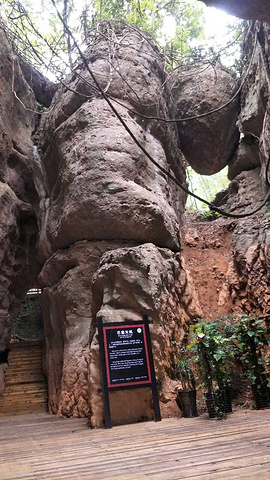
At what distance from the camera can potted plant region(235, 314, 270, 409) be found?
15.9 feet

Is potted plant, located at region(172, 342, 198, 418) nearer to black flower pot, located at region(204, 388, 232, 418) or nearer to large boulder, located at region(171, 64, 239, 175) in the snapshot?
black flower pot, located at region(204, 388, 232, 418)

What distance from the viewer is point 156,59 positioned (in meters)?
8.93

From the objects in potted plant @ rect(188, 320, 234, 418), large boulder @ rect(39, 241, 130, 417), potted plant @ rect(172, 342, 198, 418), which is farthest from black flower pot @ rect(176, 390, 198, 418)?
large boulder @ rect(39, 241, 130, 417)

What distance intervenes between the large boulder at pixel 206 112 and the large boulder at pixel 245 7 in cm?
→ 837

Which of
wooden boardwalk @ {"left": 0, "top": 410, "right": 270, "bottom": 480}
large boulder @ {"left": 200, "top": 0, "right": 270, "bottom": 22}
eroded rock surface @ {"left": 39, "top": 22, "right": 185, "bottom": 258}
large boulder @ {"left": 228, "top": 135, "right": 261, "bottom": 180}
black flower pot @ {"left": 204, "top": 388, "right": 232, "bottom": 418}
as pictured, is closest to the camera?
large boulder @ {"left": 200, "top": 0, "right": 270, "bottom": 22}

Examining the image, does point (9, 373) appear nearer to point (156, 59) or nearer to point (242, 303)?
point (242, 303)

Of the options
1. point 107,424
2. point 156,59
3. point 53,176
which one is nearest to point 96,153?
point 53,176

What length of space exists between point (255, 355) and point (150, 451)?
2523mm

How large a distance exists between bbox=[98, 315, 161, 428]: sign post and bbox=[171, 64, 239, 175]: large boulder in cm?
670

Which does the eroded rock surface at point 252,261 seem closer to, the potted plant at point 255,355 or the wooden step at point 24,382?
the potted plant at point 255,355

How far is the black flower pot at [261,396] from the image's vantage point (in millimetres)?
4809

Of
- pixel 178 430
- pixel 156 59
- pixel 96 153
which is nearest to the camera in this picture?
pixel 178 430

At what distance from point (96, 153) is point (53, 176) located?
6.10 feet

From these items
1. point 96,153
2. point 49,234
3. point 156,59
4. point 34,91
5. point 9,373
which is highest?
point 34,91
